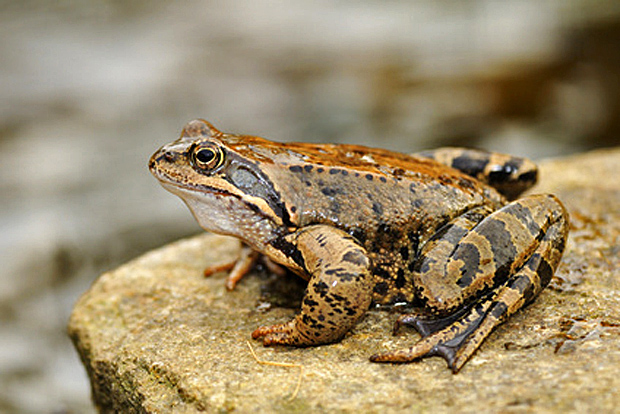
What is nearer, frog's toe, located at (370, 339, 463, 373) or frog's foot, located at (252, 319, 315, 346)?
frog's toe, located at (370, 339, 463, 373)

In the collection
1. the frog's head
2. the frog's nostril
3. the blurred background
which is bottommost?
the blurred background

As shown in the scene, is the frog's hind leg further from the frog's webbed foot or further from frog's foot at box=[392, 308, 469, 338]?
the frog's webbed foot

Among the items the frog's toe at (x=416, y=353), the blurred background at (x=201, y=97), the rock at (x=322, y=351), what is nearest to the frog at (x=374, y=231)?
the frog's toe at (x=416, y=353)

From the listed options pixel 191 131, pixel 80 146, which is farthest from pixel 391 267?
pixel 80 146

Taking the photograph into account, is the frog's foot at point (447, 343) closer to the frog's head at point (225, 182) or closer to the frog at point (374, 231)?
the frog at point (374, 231)

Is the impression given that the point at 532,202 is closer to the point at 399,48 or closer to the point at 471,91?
the point at 471,91

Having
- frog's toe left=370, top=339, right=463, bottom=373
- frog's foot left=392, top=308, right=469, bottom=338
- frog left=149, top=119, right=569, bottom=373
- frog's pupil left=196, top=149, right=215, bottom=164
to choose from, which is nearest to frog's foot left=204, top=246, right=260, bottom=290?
frog left=149, top=119, right=569, bottom=373

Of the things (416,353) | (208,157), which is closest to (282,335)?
(416,353)
